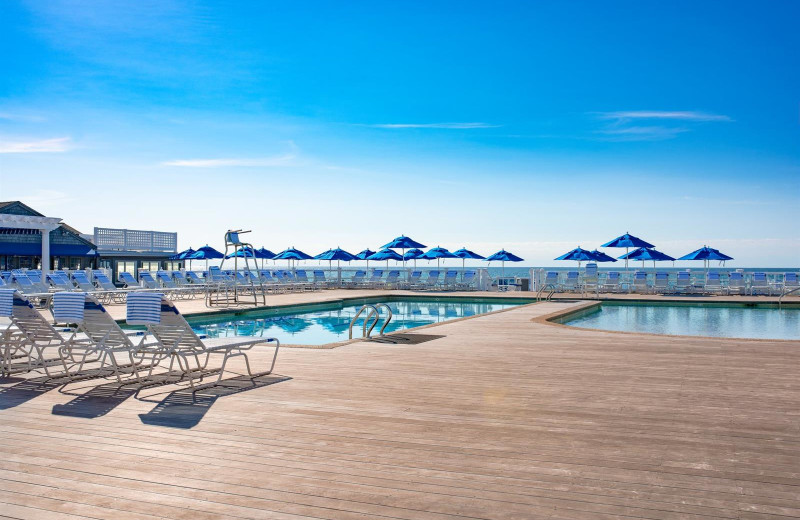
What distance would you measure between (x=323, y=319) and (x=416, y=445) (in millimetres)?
12269

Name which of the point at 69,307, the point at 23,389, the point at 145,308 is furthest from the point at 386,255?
the point at 23,389

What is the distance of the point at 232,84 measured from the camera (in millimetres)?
19359

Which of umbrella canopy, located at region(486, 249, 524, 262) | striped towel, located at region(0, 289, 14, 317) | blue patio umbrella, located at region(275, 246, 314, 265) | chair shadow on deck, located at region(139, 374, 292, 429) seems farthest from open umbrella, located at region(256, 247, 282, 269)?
chair shadow on deck, located at region(139, 374, 292, 429)

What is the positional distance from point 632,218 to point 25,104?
34776 millimetres

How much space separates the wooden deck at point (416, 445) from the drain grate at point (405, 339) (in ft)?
6.71

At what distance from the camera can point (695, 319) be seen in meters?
15.6

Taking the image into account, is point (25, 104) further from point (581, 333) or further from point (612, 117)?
point (612, 117)

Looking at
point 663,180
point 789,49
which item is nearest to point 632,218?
Result: point 663,180

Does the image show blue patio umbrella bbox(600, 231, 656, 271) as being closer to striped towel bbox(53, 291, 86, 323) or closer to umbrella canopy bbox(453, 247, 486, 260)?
umbrella canopy bbox(453, 247, 486, 260)

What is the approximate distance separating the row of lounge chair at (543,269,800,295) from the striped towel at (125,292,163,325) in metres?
17.4

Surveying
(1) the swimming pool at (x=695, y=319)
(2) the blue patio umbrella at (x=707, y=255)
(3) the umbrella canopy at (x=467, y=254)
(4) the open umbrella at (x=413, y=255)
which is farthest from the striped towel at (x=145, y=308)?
(2) the blue patio umbrella at (x=707, y=255)

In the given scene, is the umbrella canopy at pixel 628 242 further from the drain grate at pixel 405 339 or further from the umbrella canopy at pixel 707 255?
the drain grate at pixel 405 339

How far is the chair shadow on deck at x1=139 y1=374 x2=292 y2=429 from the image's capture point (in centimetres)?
421

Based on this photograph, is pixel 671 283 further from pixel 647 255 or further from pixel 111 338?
pixel 111 338
